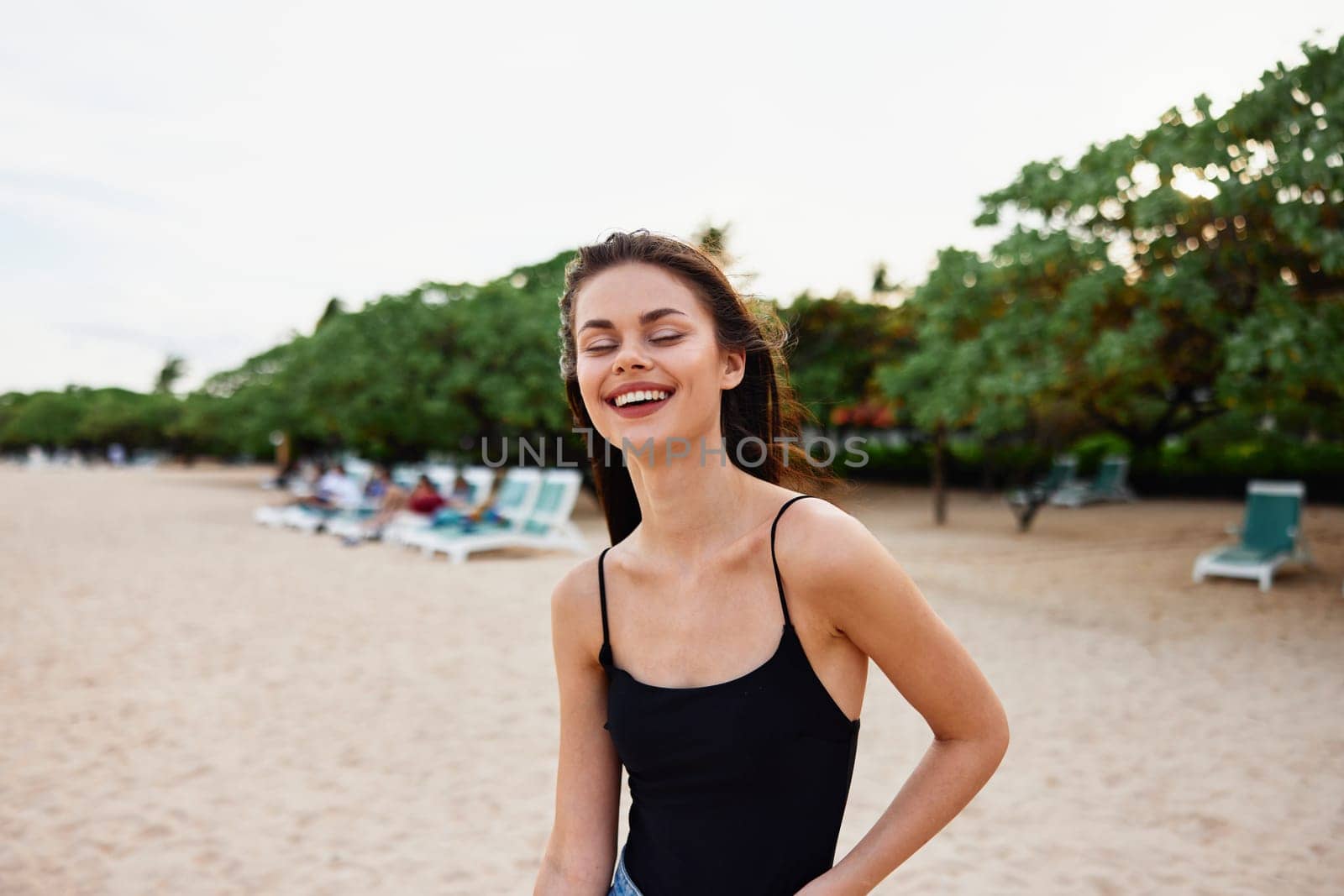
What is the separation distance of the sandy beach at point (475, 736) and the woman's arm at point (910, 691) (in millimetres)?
521

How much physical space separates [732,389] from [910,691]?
555 millimetres

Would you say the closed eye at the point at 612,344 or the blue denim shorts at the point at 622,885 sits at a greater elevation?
the closed eye at the point at 612,344

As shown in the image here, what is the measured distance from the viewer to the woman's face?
1.23 m

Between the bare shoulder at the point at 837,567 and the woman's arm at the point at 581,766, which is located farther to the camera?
the woman's arm at the point at 581,766

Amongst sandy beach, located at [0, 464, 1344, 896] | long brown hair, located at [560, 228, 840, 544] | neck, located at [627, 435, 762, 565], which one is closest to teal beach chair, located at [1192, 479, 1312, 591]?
sandy beach, located at [0, 464, 1344, 896]

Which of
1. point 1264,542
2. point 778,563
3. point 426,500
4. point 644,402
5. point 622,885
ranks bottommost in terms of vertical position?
point 1264,542

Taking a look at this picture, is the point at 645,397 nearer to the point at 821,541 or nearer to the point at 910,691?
the point at 821,541

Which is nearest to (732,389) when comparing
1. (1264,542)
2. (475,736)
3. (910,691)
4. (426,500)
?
(910,691)

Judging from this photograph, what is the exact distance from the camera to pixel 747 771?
118 centimetres

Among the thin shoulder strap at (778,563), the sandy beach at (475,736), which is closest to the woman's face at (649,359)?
the thin shoulder strap at (778,563)

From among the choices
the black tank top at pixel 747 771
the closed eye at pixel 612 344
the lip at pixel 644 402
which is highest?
the closed eye at pixel 612 344

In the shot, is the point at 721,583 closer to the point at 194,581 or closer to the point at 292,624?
the point at 292,624

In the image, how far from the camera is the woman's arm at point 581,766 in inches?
53.5

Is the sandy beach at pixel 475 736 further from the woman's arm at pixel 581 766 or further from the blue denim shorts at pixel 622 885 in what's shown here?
the blue denim shorts at pixel 622 885
